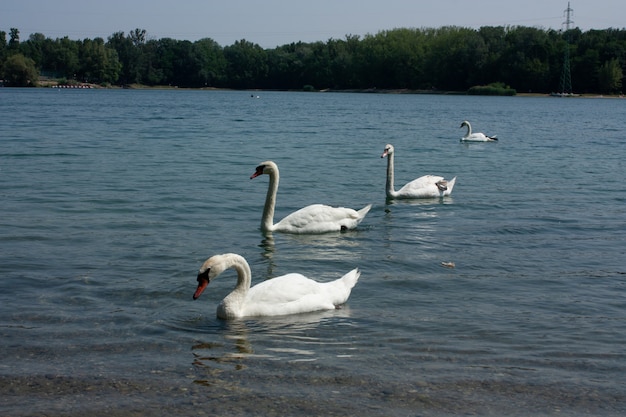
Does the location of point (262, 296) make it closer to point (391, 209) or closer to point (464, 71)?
point (391, 209)

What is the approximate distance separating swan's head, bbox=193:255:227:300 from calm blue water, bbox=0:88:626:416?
369 mm

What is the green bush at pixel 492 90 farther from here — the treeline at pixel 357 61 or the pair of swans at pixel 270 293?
the pair of swans at pixel 270 293

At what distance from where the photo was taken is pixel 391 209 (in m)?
14.9

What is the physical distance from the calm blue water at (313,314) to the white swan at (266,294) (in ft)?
0.51

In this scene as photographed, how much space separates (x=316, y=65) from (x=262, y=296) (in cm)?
15217

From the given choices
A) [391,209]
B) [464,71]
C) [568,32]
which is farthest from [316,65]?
[391,209]

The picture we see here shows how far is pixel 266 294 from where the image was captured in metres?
7.70

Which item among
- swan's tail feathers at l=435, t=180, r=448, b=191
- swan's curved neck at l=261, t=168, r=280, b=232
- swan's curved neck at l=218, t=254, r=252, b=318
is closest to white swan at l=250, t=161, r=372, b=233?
swan's curved neck at l=261, t=168, r=280, b=232

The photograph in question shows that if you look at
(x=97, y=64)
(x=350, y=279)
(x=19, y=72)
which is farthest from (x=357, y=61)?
(x=350, y=279)

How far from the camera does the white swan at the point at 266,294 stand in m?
7.43

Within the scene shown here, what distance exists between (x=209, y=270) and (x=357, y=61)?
150318 mm

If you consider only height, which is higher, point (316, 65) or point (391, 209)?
point (316, 65)

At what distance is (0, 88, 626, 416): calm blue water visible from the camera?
18.5ft

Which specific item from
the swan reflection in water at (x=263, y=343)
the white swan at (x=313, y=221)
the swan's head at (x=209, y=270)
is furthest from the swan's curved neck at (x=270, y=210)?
the swan's head at (x=209, y=270)
